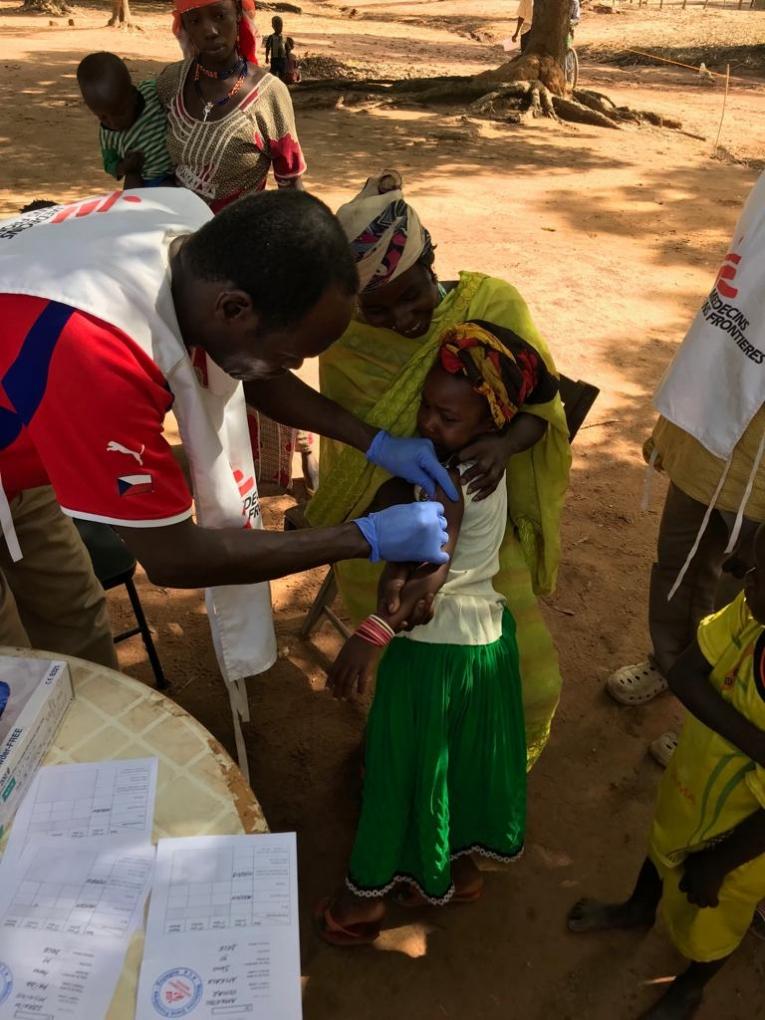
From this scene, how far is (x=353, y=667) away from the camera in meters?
1.92

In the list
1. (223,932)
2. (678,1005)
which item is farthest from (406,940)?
(223,932)

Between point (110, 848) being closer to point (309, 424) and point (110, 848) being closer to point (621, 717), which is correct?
point (309, 424)

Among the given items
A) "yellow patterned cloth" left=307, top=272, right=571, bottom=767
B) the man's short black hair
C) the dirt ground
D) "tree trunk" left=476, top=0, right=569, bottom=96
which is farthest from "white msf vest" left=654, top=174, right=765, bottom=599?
"tree trunk" left=476, top=0, right=569, bottom=96

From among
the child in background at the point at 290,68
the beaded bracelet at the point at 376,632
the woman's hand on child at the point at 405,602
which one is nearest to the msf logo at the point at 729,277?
the woman's hand on child at the point at 405,602

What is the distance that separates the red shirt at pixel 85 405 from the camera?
1.41m

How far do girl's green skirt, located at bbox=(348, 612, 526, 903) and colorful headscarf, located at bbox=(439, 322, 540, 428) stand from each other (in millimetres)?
578

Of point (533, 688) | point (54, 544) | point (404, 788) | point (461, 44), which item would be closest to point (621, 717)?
point (533, 688)

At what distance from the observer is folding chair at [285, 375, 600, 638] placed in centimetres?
253

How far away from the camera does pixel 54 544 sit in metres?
2.35

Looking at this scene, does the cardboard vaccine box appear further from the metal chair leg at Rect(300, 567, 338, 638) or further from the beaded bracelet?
the metal chair leg at Rect(300, 567, 338, 638)

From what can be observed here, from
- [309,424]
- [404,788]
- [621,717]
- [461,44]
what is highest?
[461,44]

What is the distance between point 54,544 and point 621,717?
2.03m

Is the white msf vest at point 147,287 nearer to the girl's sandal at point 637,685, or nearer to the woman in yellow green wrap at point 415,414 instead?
the woman in yellow green wrap at point 415,414

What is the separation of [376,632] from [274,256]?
88cm
